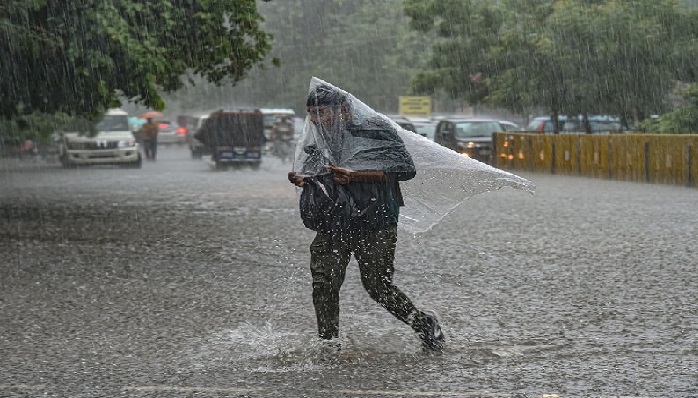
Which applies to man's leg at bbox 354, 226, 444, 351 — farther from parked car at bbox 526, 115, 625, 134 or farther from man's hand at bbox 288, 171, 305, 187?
parked car at bbox 526, 115, 625, 134

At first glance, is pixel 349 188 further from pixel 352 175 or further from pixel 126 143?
pixel 126 143

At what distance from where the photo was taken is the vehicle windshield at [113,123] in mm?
40406

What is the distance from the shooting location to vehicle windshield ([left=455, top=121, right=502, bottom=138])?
37.0 m

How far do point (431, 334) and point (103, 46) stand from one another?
9.41 meters

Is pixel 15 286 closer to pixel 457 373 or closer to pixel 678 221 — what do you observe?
pixel 457 373

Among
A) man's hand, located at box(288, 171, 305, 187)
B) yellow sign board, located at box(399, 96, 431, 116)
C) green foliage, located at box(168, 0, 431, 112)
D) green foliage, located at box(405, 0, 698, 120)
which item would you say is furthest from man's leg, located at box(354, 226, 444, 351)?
green foliage, located at box(168, 0, 431, 112)

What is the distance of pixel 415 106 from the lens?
5828 cm

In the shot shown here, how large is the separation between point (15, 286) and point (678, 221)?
937 cm

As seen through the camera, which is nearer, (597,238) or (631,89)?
(597,238)

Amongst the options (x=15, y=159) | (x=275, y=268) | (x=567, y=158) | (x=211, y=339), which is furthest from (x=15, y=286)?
(x=15, y=159)

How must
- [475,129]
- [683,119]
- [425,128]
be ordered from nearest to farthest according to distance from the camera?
[683,119] < [475,129] < [425,128]

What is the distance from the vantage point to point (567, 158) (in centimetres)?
3266

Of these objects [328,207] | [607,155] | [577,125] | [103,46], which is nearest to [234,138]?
[577,125]

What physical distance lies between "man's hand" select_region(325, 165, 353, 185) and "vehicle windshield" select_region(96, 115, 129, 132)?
33780mm
